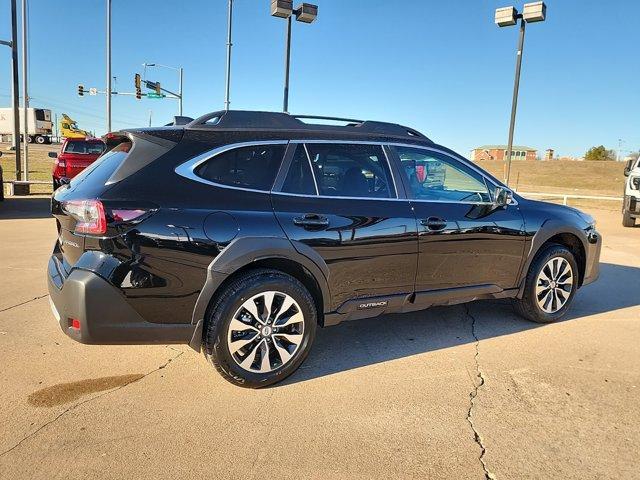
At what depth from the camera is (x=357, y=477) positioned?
2582mm

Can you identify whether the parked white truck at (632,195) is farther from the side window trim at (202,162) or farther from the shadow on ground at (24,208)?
the shadow on ground at (24,208)

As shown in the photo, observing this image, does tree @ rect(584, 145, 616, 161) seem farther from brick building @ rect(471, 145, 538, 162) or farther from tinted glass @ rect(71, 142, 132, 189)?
tinted glass @ rect(71, 142, 132, 189)

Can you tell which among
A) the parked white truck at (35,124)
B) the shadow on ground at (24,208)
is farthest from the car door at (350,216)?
the parked white truck at (35,124)

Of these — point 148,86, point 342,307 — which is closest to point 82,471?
point 342,307

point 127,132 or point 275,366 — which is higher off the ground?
point 127,132

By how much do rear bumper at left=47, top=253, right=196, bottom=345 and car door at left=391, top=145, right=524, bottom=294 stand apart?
1947 millimetres

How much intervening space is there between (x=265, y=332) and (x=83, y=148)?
46.0 feet

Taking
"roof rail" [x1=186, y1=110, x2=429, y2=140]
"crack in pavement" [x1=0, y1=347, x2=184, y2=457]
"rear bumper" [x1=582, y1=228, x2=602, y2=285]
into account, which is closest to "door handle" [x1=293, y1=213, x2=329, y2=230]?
"roof rail" [x1=186, y1=110, x2=429, y2=140]

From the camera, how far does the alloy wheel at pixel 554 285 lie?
4895 mm

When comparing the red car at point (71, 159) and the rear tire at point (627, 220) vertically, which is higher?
the red car at point (71, 159)

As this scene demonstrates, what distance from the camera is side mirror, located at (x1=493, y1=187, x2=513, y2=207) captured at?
4.46 meters

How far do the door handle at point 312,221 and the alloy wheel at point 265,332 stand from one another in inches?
19.2

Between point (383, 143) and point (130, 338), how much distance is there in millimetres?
2339

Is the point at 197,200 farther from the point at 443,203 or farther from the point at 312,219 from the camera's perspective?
the point at 443,203
